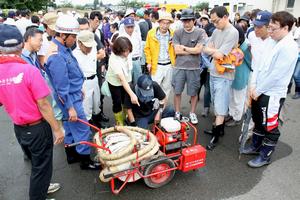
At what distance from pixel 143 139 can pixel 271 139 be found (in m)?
1.74

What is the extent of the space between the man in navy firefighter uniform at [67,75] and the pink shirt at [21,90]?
578 mm

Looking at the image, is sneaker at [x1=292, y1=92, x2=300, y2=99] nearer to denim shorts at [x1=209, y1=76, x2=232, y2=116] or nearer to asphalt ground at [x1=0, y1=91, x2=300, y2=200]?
asphalt ground at [x1=0, y1=91, x2=300, y2=200]

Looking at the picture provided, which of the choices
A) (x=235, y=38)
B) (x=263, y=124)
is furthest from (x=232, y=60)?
(x=263, y=124)

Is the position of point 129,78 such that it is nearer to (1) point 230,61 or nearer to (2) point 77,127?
(2) point 77,127

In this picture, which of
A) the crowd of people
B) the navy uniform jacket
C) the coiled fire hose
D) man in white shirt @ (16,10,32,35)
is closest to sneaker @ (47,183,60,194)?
the crowd of people

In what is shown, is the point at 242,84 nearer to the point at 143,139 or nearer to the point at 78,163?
the point at 143,139

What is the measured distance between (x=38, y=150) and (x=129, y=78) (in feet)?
6.50

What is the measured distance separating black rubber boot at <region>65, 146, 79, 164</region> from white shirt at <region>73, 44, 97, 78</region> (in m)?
1.17

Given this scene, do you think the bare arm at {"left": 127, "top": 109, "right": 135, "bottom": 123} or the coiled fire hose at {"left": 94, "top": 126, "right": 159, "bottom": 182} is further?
the bare arm at {"left": 127, "top": 109, "right": 135, "bottom": 123}

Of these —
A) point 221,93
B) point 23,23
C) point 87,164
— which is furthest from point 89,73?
point 23,23

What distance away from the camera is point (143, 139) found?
3205mm

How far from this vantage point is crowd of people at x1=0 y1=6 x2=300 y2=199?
89.7 inches

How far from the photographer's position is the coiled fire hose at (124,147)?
276 centimetres

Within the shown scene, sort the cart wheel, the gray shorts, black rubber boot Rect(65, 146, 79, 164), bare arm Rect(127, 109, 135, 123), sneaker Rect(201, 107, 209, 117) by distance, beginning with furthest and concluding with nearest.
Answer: sneaker Rect(201, 107, 209, 117), the gray shorts, bare arm Rect(127, 109, 135, 123), black rubber boot Rect(65, 146, 79, 164), the cart wheel
